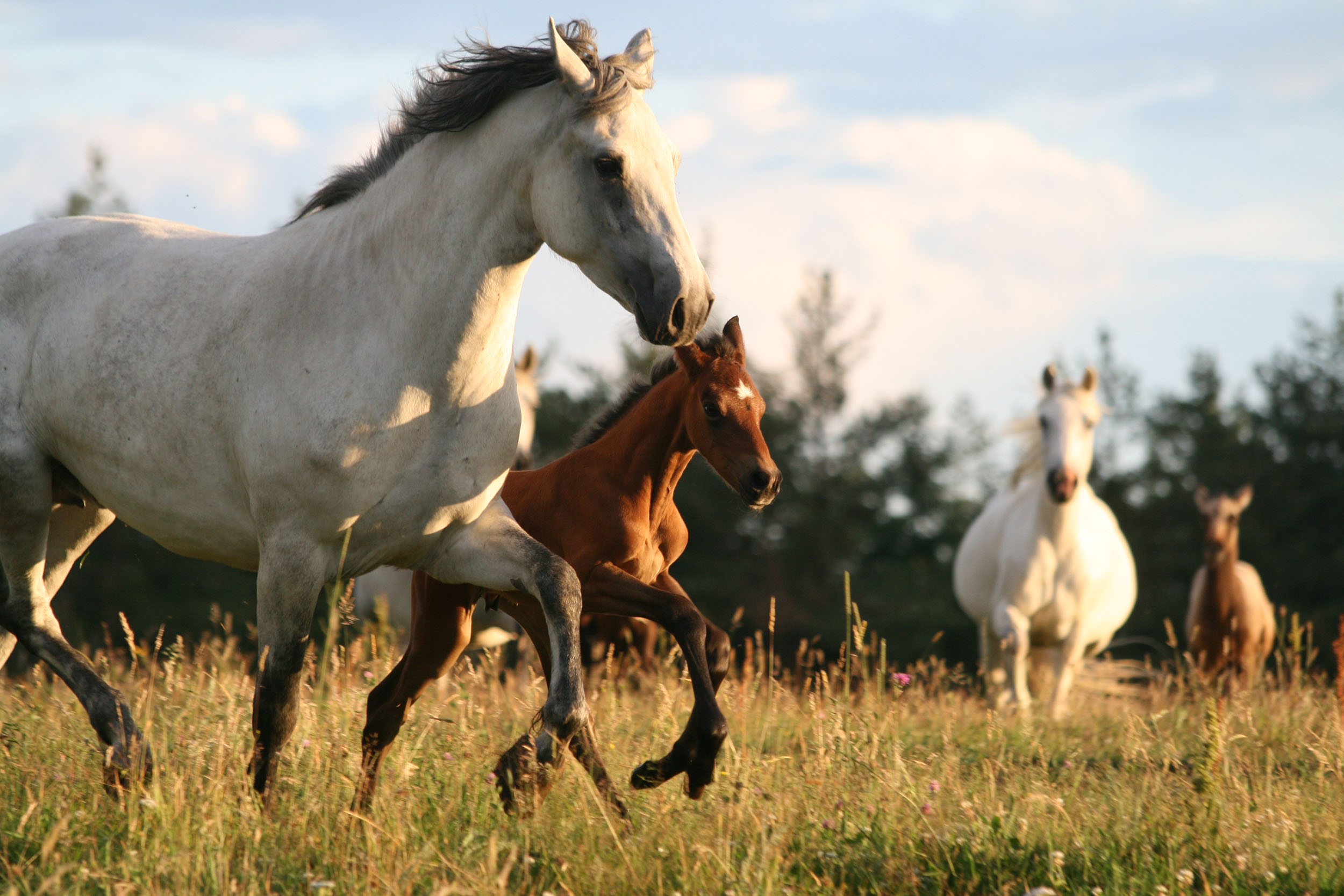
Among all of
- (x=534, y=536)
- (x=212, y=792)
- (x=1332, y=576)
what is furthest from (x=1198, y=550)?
(x=212, y=792)

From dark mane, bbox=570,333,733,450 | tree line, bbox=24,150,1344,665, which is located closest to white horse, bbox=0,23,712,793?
dark mane, bbox=570,333,733,450

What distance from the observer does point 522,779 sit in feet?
12.7

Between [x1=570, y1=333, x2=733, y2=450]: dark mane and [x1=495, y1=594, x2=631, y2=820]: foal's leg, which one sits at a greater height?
[x1=570, y1=333, x2=733, y2=450]: dark mane

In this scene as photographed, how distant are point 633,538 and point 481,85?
5.57 ft

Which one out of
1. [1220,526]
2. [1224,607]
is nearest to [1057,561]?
[1224,607]

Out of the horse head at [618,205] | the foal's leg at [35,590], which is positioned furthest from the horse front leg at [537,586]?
the foal's leg at [35,590]

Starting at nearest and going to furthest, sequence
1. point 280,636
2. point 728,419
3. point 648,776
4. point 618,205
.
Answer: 1. point 618,205
2. point 280,636
3. point 648,776
4. point 728,419

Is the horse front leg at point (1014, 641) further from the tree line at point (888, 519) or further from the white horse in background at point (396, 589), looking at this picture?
the tree line at point (888, 519)

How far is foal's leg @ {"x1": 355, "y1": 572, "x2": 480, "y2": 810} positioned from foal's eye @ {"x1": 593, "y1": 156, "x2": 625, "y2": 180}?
1.66m

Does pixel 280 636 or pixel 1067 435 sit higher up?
pixel 1067 435

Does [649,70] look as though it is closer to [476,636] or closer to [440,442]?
[440,442]

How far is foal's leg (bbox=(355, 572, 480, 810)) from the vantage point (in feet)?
14.6

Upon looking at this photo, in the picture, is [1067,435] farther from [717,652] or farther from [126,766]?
[126,766]

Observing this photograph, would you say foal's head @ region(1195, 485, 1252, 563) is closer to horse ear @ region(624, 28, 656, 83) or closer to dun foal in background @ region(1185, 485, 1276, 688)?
dun foal in background @ region(1185, 485, 1276, 688)
